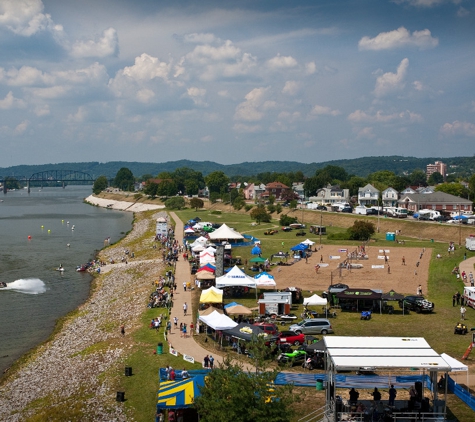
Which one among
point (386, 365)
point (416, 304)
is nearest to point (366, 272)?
point (416, 304)

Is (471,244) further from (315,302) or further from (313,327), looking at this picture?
(313,327)

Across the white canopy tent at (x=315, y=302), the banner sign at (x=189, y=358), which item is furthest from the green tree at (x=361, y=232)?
the banner sign at (x=189, y=358)

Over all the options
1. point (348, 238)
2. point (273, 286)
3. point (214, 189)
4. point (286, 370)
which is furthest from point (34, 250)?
point (214, 189)

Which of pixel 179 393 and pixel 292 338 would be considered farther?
pixel 292 338

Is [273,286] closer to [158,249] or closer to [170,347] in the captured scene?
[170,347]

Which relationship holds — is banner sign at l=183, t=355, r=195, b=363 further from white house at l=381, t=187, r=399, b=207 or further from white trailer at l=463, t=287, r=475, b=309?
white house at l=381, t=187, r=399, b=207

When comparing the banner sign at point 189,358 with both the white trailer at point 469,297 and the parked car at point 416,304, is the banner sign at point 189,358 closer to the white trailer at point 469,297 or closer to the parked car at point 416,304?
the parked car at point 416,304
